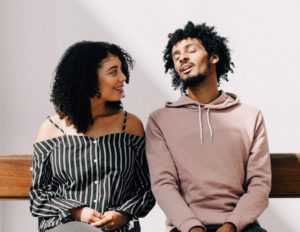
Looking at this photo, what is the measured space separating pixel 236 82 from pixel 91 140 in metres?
1.08

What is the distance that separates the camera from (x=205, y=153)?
2273 millimetres

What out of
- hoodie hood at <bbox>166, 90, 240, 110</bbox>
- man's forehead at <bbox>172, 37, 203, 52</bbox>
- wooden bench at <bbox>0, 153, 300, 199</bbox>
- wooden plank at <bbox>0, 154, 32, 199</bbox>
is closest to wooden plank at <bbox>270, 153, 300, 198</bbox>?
wooden bench at <bbox>0, 153, 300, 199</bbox>

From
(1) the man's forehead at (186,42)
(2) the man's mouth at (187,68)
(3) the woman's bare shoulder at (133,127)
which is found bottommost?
(3) the woman's bare shoulder at (133,127)

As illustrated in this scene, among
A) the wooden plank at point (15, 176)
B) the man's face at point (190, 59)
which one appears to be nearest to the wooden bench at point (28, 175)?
the wooden plank at point (15, 176)

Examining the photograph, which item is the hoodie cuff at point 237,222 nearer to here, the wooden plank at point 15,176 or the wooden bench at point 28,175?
the wooden bench at point 28,175

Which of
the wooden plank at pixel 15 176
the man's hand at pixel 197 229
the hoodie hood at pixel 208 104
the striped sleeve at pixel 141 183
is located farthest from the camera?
the wooden plank at pixel 15 176

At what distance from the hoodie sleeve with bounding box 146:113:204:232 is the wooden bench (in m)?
0.40

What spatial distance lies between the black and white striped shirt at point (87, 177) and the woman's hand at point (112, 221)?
0.02 m

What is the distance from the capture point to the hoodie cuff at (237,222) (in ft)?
7.05

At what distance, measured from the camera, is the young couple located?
7.23 ft

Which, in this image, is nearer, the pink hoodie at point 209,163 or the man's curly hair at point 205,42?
the pink hoodie at point 209,163

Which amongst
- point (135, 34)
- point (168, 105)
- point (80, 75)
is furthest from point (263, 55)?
point (80, 75)

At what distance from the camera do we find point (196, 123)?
234 cm

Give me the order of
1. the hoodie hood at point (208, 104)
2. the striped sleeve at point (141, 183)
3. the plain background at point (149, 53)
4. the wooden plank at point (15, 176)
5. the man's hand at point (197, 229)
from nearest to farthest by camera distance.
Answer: the man's hand at point (197, 229) → the striped sleeve at point (141, 183) → the hoodie hood at point (208, 104) → the wooden plank at point (15, 176) → the plain background at point (149, 53)
